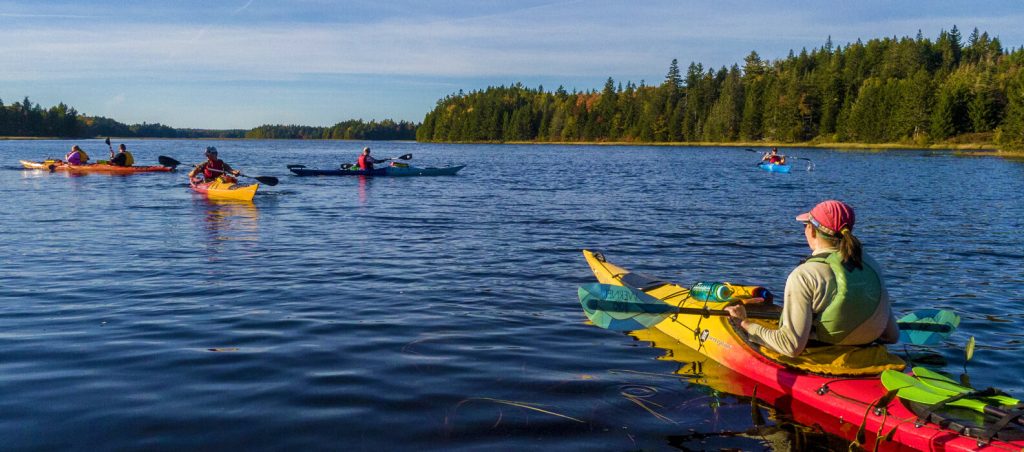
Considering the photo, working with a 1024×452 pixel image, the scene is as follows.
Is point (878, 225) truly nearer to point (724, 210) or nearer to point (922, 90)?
point (724, 210)

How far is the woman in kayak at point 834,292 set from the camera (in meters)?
5.69

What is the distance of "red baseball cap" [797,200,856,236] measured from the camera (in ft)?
18.7

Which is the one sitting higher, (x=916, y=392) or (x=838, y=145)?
(x=838, y=145)

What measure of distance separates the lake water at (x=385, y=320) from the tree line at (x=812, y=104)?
70844mm

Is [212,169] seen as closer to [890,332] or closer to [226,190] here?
[226,190]

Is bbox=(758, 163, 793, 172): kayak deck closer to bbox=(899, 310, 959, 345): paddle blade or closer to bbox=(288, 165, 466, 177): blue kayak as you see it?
bbox=(288, 165, 466, 177): blue kayak

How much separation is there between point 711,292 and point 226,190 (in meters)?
19.3

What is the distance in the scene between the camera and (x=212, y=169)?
23.9 meters

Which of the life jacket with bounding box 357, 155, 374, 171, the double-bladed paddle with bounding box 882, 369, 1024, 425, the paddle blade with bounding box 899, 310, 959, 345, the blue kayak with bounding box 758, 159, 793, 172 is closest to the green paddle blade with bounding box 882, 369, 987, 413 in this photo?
the double-bladed paddle with bounding box 882, 369, 1024, 425

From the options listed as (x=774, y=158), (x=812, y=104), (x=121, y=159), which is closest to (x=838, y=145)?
(x=812, y=104)

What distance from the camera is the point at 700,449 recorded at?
216 inches

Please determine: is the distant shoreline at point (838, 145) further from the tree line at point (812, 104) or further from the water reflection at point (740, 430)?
the water reflection at point (740, 430)

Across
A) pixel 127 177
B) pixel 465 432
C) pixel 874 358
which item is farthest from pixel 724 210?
pixel 127 177

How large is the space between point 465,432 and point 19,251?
38.7 ft
